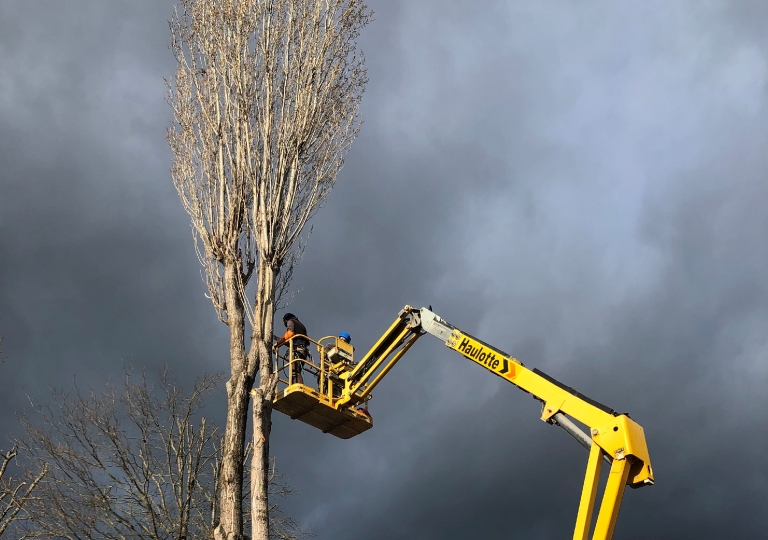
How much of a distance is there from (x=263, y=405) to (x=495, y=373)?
127 inches

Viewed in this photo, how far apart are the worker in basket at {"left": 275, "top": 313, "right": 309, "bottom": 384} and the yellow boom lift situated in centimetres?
7

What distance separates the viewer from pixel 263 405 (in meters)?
9.85

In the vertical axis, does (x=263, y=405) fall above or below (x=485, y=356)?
below

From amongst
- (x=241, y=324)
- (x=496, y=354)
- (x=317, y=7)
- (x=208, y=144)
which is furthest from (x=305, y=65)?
(x=496, y=354)

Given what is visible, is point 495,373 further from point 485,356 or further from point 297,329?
point 297,329

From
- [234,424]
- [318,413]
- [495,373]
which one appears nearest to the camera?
[495,373]

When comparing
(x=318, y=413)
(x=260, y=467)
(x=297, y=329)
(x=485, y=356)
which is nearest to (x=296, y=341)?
(x=297, y=329)

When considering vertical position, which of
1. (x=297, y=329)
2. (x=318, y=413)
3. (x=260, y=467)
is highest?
(x=297, y=329)

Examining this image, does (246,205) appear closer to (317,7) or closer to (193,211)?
(193,211)

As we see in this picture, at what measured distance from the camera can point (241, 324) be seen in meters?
10.9

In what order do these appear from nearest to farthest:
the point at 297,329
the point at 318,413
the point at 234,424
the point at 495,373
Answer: the point at 495,373 < the point at 234,424 < the point at 318,413 < the point at 297,329

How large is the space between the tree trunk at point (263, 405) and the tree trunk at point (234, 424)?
0.54 feet

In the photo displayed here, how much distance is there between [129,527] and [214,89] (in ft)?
24.8

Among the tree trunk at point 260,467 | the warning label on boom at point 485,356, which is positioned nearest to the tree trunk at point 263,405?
the tree trunk at point 260,467
